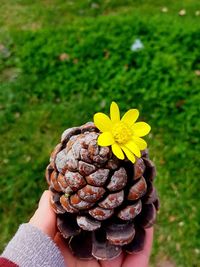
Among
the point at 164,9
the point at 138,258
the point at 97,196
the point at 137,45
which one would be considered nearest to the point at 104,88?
the point at 137,45

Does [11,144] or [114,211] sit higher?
[114,211]

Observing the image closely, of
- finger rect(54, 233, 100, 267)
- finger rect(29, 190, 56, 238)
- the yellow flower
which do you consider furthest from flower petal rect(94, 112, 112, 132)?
finger rect(54, 233, 100, 267)

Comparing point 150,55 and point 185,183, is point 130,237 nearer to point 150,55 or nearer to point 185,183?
point 185,183

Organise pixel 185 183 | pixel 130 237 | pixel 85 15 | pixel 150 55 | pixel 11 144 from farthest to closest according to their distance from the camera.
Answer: pixel 85 15 < pixel 150 55 < pixel 11 144 < pixel 185 183 < pixel 130 237

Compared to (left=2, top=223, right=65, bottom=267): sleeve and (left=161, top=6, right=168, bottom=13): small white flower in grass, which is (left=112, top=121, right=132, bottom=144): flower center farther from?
(left=161, top=6, right=168, bottom=13): small white flower in grass

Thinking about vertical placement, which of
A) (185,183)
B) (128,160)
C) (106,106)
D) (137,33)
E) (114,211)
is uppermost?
(128,160)

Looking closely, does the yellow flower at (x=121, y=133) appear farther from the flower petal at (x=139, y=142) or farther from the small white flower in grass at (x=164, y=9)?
the small white flower in grass at (x=164, y=9)

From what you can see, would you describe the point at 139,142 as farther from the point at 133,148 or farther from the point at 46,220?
the point at 46,220

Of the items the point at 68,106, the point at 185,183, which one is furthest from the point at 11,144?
the point at 185,183
